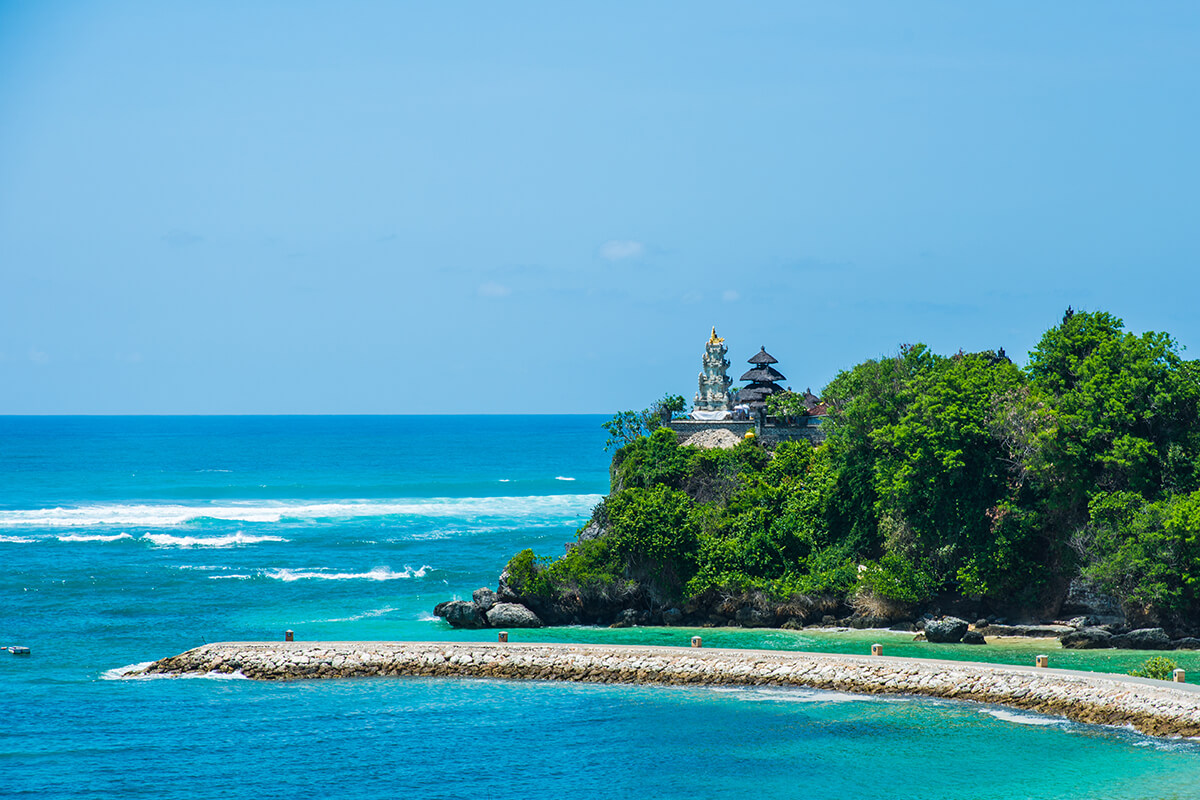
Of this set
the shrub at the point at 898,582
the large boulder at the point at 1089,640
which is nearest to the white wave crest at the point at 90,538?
the shrub at the point at 898,582

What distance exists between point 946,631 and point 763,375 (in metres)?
28.4

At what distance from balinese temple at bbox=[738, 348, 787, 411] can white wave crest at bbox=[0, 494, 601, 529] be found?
98.1ft

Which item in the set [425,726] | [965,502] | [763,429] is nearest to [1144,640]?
[965,502]

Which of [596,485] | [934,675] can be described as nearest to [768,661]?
[934,675]

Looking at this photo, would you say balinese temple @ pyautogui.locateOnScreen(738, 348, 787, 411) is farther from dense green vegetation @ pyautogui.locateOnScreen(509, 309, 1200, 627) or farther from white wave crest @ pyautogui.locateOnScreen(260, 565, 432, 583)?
white wave crest @ pyautogui.locateOnScreen(260, 565, 432, 583)

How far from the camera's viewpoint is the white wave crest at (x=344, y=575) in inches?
2803

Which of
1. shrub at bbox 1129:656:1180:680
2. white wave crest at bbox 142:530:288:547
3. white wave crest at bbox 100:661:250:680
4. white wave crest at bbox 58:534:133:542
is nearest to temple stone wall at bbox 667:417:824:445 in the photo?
shrub at bbox 1129:656:1180:680

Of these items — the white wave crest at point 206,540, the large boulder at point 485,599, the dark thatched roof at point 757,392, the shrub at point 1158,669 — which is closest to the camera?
the shrub at point 1158,669

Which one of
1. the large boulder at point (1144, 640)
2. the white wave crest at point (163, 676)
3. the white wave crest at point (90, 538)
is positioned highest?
the white wave crest at point (90, 538)

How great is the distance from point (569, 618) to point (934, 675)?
1931 centimetres

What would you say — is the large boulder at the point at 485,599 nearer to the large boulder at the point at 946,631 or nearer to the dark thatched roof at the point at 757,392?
the large boulder at the point at 946,631

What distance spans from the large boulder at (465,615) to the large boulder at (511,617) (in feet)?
1.51

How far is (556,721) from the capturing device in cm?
4028

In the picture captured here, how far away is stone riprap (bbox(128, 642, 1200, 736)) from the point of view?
3959 centimetres
